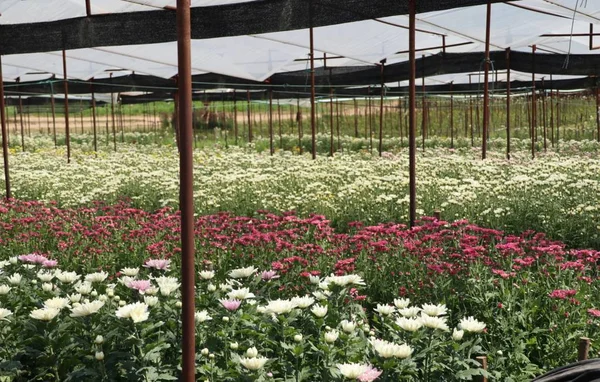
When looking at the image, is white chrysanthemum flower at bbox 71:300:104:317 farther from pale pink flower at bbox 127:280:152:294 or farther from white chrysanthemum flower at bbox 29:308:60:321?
pale pink flower at bbox 127:280:152:294

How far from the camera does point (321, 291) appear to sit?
3.54 meters

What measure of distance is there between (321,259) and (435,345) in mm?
2613

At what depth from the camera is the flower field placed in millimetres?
2855

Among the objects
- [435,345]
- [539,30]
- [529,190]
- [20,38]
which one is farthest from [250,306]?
[539,30]

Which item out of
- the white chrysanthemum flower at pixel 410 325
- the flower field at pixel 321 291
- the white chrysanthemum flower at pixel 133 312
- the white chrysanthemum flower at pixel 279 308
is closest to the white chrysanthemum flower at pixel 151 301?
the flower field at pixel 321 291

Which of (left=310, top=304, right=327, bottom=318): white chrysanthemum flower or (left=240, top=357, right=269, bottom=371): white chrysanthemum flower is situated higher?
(left=310, top=304, right=327, bottom=318): white chrysanthemum flower

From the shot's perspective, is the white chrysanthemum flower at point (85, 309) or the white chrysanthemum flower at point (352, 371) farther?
the white chrysanthemum flower at point (85, 309)

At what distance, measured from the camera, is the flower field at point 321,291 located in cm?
286

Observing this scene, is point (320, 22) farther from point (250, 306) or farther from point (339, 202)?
point (250, 306)

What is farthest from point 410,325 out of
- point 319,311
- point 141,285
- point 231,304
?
point 141,285

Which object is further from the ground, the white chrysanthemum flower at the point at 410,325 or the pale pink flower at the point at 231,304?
the pale pink flower at the point at 231,304

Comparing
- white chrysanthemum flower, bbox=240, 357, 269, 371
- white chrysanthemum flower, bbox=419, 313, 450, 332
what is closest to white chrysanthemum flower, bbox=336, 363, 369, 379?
white chrysanthemum flower, bbox=240, 357, 269, 371

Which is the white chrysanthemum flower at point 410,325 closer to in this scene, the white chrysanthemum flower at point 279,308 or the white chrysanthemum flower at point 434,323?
the white chrysanthemum flower at point 434,323

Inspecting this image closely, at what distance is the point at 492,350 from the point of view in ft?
11.8
